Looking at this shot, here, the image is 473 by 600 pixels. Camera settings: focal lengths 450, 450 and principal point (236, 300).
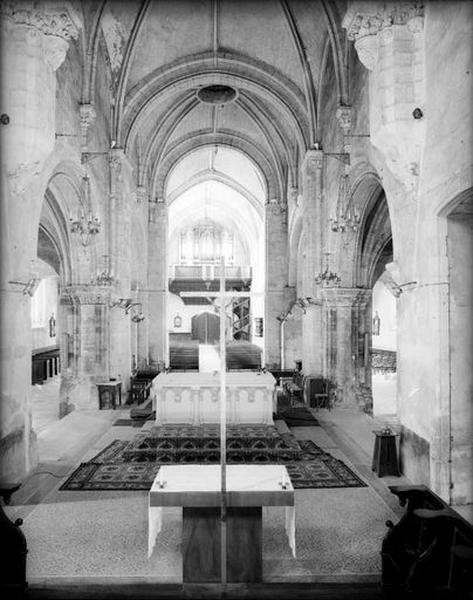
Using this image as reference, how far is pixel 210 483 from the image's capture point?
409 centimetres

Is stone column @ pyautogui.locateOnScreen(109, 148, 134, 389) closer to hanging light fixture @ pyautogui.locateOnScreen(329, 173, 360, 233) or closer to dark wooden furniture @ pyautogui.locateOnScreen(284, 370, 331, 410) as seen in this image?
dark wooden furniture @ pyautogui.locateOnScreen(284, 370, 331, 410)

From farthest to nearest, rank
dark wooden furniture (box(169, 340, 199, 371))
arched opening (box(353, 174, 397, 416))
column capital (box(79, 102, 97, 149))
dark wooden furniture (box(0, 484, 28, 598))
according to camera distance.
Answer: dark wooden furniture (box(169, 340, 199, 371))
arched opening (box(353, 174, 397, 416))
column capital (box(79, 102, 97, 149))
dark wooden furniture (box(0, 484, 28, 598))

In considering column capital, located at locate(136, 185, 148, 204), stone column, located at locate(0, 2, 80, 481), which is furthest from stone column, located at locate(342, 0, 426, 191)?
column capital, located at locate(136, 185, 148, 204)

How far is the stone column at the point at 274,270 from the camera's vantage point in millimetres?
19688

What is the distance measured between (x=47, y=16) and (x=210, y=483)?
21.9 feet

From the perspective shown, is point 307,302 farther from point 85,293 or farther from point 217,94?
point 217,94

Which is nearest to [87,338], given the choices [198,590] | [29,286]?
[29,286]

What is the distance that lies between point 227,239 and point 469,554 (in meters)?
34.0

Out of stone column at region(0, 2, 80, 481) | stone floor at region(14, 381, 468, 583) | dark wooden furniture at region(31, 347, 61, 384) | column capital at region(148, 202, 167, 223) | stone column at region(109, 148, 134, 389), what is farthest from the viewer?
column capital at region(148, 202, 167, 223)

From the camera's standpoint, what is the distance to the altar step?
374 centimetres

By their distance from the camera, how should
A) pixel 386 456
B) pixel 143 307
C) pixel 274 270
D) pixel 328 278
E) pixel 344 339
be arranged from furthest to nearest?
pixel 274 270
pixel 143 307
pixel 344 339
pixel 328 278
pixel 386 456

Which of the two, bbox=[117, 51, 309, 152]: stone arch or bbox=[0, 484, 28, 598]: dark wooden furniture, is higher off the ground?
bbox=[117, 51, 309, 152]: stone arch

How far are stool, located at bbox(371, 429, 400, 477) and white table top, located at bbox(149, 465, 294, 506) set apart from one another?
10.2 ft

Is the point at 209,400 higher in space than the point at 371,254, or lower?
lower
